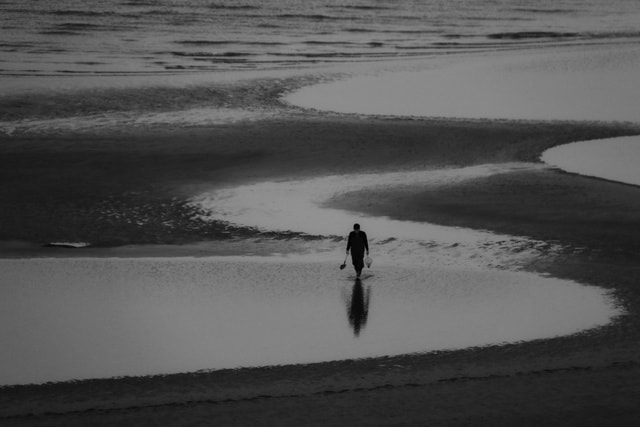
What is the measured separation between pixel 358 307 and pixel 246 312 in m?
2.00

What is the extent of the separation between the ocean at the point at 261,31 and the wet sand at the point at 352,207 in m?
17.7

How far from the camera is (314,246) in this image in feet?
75.4

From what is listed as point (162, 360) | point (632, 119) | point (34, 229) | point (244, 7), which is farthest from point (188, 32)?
point (162, 360)

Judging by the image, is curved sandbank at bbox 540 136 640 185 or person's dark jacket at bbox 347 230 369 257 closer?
person's dark jacket at bbox 347 230 369 257

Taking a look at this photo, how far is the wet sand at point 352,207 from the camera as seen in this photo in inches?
556

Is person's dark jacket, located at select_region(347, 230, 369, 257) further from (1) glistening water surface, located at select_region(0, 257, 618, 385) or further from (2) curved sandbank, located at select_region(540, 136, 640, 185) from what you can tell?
(2) curved sandbank, located at select_region(540, 136, 640, 185)

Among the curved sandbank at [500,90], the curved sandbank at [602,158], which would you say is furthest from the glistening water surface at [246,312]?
the curved sandbank at [500,90]

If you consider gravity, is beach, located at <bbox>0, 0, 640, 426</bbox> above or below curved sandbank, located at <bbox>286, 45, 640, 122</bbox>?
below

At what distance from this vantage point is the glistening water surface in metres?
16.2

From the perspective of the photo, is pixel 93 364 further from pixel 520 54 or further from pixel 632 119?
pixel 520 54

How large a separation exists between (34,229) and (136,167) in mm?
6423

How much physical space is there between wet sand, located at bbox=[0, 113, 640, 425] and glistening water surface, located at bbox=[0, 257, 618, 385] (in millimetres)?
625

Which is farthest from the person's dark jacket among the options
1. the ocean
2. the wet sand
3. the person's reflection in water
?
the ocean

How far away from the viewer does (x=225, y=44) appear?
61.8 metres
